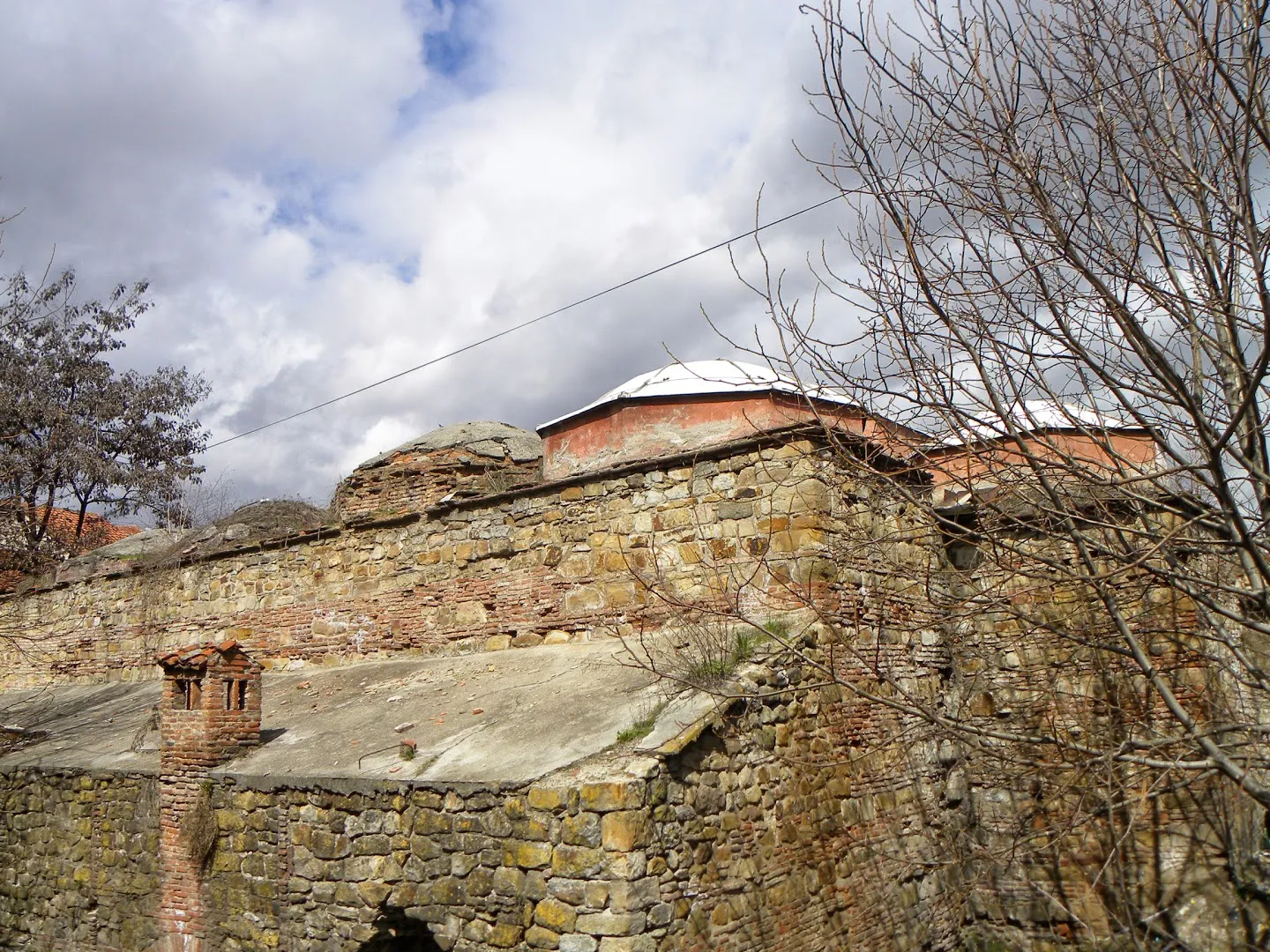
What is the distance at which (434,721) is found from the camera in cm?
768

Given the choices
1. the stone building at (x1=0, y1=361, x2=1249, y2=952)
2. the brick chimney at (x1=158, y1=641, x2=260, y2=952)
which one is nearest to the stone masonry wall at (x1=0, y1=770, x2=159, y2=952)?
the stone building at (x1=0, y1=361, x2=1249, y2=952)

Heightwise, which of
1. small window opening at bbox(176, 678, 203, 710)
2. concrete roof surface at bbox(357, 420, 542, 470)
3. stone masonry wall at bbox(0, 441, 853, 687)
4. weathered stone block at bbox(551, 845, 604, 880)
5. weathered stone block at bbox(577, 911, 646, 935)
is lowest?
weathered stone block at bbox(577, 911, 646, 935)

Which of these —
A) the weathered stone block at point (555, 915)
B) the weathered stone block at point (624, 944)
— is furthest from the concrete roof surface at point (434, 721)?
the weathered stone block at point (624, 944)

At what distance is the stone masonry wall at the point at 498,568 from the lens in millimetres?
8000

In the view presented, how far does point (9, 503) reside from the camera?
617 inches

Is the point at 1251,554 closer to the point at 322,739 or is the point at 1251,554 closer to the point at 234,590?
the point at 322,739

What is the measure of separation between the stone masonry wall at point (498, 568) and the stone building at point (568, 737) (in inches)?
1.2

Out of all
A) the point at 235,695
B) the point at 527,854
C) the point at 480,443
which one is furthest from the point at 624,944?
the point at 480,443

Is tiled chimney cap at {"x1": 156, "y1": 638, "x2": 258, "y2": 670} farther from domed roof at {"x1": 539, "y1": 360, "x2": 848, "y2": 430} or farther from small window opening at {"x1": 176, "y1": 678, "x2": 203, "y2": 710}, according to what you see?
domed roof at {"x1": 539, "y1": 360, "x2": 848, "y2": 430}

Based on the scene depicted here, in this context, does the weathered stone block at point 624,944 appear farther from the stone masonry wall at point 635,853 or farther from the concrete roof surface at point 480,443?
the concrete roof surface at point 480,443

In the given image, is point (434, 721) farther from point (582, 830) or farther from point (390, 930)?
point (582, 830)

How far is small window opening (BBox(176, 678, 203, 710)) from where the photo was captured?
8.05m

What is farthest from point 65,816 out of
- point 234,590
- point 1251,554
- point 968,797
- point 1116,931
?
point 1251,554

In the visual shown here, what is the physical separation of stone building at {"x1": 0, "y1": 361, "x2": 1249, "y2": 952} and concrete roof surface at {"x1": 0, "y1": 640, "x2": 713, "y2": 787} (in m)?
0.04
